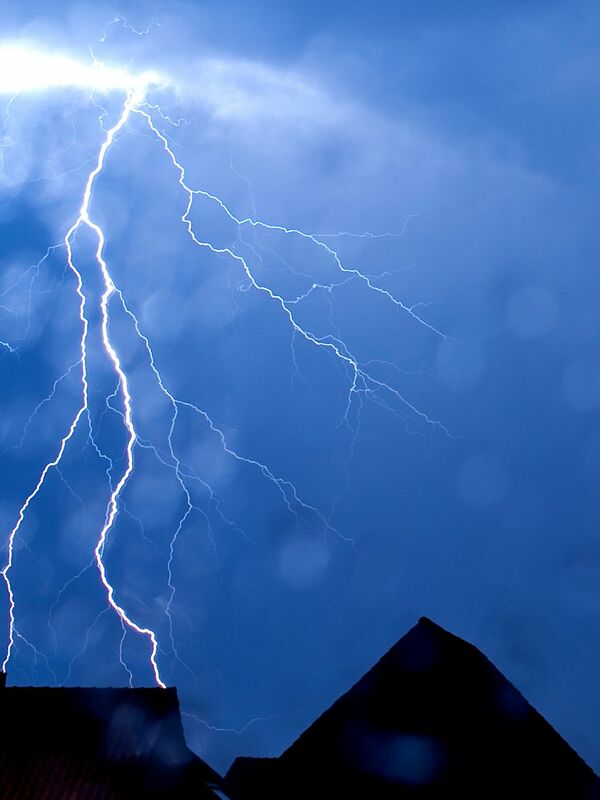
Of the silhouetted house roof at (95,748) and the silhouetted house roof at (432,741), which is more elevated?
the silhouetted house roof at (432,741)

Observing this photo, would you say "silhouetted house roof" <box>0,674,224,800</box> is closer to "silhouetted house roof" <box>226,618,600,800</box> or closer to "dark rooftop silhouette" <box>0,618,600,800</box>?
"dark rooftop silhouette" <box>0,618,600,800</box>

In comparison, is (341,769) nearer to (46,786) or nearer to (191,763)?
(191,763)

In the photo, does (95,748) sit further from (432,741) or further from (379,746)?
(432,741)

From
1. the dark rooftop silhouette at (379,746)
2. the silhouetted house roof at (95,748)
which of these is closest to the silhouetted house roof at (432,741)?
the dark rooftop silhouette at (379,746)

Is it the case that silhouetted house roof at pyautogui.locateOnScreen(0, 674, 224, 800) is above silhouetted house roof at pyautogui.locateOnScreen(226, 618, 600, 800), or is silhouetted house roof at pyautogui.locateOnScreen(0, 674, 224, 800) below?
below

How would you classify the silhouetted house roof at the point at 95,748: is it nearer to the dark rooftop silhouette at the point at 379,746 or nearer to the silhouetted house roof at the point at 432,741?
the dark rooftop silhouette at the point at 379,746

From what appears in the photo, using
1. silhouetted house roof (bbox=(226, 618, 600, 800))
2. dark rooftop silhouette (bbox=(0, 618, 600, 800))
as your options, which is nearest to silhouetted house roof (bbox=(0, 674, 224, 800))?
dark rooftop silhouette (bbox=(0, 618, 600, 800))

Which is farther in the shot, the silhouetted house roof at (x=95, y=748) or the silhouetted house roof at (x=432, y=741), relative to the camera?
the silhouetted house roof at (x=95, y=748)
